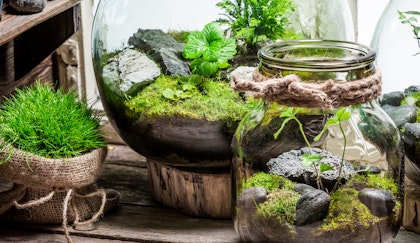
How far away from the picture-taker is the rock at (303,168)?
1108 millimetres

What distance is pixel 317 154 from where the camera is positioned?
1.12m

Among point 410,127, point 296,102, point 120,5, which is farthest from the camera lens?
point 120,5

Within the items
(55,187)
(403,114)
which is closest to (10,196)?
(55,187)

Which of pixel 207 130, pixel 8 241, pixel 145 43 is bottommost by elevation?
pixel 8 241

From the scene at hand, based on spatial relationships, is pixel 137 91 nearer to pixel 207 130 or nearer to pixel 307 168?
pixel 207 130

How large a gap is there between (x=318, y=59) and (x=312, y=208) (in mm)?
254

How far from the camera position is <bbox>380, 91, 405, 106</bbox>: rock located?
1323 millimetres

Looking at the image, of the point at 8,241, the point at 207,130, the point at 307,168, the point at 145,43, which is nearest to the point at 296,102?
the point at 307,168

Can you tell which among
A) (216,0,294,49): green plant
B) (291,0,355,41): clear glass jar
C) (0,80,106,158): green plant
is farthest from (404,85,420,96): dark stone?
(0,80,106,158): green plant

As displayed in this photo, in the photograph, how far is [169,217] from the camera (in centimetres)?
140

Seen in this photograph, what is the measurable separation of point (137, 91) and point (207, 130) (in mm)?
146

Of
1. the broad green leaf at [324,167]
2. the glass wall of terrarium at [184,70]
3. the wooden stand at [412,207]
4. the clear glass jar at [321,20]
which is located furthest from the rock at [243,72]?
the wooden stand at [412,207]

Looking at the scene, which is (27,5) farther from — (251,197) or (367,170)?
→ (367,170)

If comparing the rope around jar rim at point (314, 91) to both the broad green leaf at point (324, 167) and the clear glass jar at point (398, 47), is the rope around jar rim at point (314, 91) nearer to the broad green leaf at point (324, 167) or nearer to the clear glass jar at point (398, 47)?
the broad green leaf at point (324, 167)
